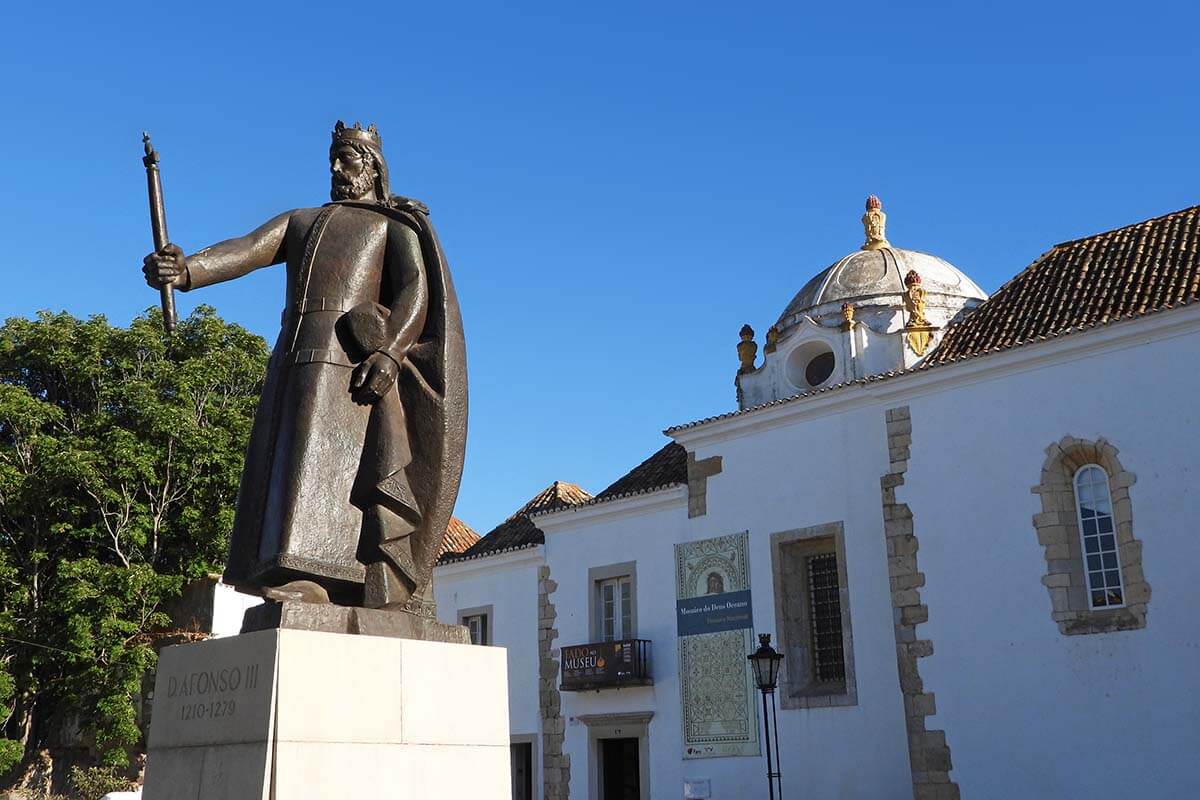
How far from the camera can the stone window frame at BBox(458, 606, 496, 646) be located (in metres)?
22.6

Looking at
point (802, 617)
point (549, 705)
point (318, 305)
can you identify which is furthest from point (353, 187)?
point (549, 705)

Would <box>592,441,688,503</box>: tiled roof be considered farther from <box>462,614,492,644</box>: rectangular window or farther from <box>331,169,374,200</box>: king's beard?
<box>331,169,374,200</box>: king's beard

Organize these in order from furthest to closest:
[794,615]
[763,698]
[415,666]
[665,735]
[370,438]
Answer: [665,735] → [794,615] → [763,698] → [370,438] → [415,666]

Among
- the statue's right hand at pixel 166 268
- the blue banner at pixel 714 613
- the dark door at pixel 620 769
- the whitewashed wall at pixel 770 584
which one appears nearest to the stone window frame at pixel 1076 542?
the whitewashed wall at pixel 770 584

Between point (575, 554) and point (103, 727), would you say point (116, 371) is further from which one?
point (575, 554)

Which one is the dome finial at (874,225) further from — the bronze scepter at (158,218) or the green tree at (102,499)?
the bronze scepter at (158,218)

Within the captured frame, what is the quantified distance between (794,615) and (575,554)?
476 centimetres

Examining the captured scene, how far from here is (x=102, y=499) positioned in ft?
64.1

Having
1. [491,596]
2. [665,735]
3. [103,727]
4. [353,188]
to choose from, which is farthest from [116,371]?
[353,188]

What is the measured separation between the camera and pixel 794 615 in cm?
1778

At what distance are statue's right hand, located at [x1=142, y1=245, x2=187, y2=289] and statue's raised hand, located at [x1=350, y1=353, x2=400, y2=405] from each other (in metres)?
0.77

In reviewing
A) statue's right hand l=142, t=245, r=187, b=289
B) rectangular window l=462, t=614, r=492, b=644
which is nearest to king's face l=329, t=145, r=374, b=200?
statue's right hand l=142, t=245, r=187, b=289

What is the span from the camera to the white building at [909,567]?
14.4m

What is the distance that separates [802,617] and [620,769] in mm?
4425
